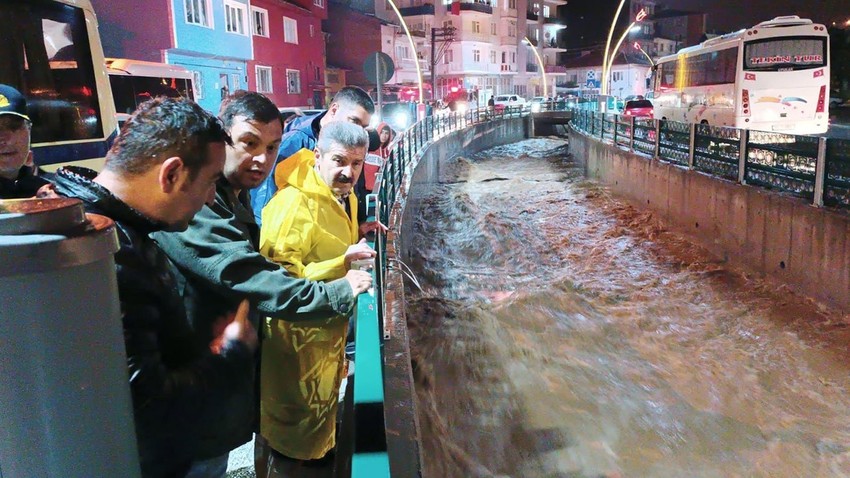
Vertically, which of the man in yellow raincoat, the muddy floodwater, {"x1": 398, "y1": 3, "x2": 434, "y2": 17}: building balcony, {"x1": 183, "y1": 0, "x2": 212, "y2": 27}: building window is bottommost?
the muddy floodwater

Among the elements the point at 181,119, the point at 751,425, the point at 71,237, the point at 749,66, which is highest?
the point at 749,66

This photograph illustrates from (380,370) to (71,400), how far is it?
1141 millimetres

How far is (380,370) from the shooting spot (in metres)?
2.11

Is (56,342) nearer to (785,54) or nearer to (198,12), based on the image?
(785,54)

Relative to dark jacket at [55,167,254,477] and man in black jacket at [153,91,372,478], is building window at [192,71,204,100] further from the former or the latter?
dark jacket at [55,167,254,477]

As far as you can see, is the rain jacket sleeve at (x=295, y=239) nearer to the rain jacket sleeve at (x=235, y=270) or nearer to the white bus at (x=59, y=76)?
the rain jacket sleeve at (x=235, y=270)

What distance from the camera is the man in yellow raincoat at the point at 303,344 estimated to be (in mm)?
2602

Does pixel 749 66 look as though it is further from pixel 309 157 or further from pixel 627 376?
pixel 309 157

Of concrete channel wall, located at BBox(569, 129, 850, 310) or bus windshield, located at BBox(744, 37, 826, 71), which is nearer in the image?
concrete channel wall, located at BBox(569, 129, 850, 310)

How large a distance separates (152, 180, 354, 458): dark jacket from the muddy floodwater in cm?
319

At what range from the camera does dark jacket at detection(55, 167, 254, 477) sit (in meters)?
1.48

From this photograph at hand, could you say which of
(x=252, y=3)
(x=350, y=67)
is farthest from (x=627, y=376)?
(x=350, y=67)

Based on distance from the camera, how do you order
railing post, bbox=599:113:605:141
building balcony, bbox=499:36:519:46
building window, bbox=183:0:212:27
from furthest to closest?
1. building balcony, bbox=499:36:519:46
2. building window, bbox=183:0:212:27
3. railing post, bbox=599:113:605:141

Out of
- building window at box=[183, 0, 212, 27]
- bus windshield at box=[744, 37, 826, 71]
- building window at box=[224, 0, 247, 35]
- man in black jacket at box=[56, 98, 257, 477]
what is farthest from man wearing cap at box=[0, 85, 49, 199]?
building window at box=[224, 0, 247, 35]
